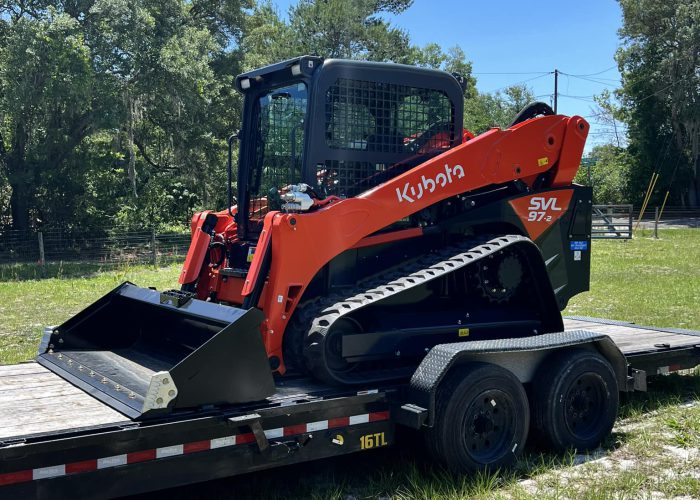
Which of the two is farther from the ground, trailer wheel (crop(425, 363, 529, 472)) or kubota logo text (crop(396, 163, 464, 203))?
kubota logo text (crop(396, 163, 464, 203))

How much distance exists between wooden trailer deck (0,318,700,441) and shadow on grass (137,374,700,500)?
2.74 feet

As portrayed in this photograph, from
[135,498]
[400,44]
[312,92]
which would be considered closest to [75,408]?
[135,498]

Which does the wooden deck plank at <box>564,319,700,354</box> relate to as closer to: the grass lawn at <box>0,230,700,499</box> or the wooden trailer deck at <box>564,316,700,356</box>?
the wooden trailer deck at <box>564,316,700,356</box>

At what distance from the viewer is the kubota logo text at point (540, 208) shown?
6.68 meters

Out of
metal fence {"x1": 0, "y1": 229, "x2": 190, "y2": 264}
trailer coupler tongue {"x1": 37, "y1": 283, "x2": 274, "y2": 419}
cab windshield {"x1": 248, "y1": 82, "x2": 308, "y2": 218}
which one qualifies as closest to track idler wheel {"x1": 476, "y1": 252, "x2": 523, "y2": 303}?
cab windshield {"x1": 248, "y1": 82, "x2": 308, "y2": 218}

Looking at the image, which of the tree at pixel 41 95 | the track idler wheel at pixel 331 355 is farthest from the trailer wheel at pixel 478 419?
the tree at pixel 41 95

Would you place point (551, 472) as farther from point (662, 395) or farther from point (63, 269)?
point (63, 269)

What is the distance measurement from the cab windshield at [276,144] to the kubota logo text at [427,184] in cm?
85

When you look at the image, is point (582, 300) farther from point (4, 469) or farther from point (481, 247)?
point (4, 469)

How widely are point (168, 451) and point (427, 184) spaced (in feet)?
9.57

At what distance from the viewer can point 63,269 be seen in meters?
21.5

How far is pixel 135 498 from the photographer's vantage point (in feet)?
16.0

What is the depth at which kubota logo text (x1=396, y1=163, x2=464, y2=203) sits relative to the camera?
5.84m

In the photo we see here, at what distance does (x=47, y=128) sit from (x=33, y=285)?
7.93 meters
